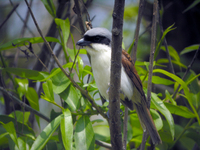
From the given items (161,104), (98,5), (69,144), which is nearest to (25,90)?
(69,144)

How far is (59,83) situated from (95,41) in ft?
1.78

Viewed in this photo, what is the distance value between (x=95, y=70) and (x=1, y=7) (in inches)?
108

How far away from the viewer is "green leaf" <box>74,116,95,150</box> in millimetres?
1810

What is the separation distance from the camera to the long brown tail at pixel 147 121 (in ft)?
6.94

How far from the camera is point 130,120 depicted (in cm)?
262

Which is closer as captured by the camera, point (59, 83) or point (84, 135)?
point (84, 135)

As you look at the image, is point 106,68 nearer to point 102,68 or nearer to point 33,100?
point 102,68

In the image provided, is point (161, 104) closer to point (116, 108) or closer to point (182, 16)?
point (116, 108)

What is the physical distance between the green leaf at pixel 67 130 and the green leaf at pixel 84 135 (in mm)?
92

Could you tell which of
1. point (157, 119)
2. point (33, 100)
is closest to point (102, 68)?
point (157, 119)

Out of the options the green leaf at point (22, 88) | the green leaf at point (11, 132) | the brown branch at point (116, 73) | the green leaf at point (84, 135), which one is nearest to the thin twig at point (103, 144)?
the green leaf at point (84, 135)

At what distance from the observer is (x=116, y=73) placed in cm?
154

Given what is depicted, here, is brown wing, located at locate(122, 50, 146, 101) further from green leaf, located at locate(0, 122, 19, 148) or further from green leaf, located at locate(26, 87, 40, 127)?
green leaf, located at locate(0, 122, 19, 148)

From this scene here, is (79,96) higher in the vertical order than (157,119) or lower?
higher
